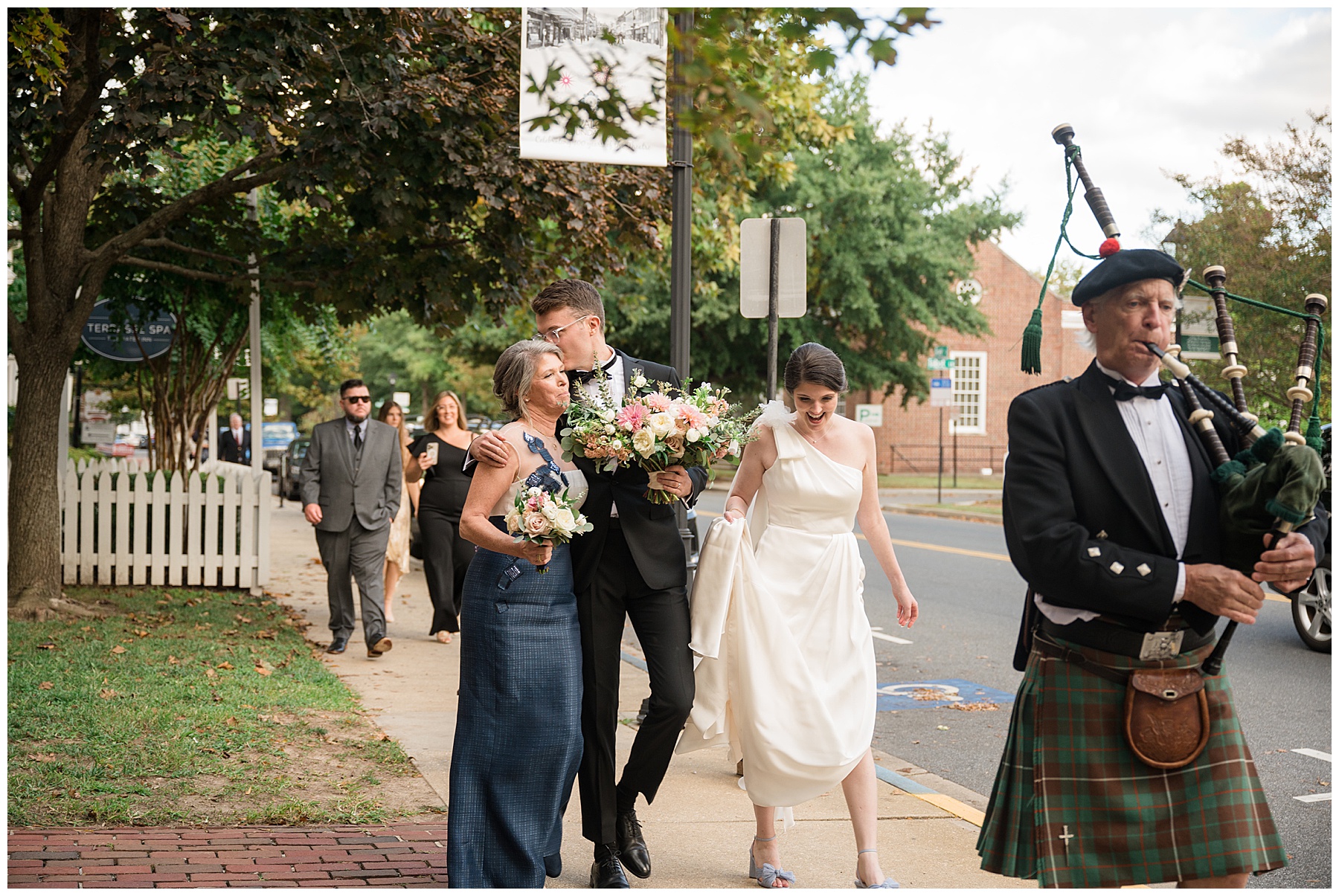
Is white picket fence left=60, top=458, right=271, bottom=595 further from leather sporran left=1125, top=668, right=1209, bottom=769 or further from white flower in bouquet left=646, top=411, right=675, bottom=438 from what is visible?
leather sporran left=1125, top=668, right=1209, bottom=769

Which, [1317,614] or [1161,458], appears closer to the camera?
[1161,458]

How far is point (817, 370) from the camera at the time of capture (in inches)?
194

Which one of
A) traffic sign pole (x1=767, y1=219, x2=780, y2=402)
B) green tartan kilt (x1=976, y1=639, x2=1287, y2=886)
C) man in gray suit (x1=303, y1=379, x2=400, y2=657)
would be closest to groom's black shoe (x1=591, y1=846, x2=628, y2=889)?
green tartan kilt (x1=976, y1=639, x2=1287, y2=886)

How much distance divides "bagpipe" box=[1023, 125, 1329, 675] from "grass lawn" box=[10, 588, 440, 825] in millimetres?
3717

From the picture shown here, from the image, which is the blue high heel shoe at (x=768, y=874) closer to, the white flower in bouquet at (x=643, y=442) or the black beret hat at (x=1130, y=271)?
the white flower in bouquet at (x=643, y=442)

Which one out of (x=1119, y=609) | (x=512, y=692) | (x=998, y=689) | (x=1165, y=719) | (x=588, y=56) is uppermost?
(x=588, y=56)

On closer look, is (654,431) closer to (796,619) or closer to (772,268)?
(796,619)

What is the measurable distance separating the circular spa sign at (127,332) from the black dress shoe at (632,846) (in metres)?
10.7

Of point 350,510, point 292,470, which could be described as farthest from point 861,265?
point 350,510

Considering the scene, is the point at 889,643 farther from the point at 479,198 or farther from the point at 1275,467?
the point at 1275,467

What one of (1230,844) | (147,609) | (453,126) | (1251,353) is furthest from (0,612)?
(1251,353)

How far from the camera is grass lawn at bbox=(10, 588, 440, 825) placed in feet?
17.8

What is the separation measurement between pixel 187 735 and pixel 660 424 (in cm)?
366

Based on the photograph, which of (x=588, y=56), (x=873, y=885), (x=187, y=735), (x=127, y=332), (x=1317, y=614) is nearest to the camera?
(x=873, y=885)
